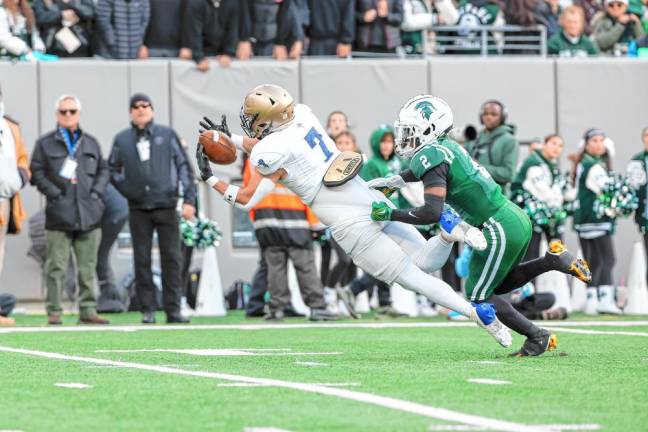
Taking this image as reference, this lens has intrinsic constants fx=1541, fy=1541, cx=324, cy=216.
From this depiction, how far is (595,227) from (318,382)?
8972mm

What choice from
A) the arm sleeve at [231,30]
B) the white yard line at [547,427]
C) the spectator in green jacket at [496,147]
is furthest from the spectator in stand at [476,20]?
the white yard line at [547,427]

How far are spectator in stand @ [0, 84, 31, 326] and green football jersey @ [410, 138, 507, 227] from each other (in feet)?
17.8

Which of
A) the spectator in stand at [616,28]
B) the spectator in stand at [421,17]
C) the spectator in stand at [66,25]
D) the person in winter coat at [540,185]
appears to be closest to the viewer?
the person in winter coat at [540,185]

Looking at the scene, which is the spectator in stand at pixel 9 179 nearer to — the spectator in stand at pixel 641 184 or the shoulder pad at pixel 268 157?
the shoulder pad at pixel 268 157

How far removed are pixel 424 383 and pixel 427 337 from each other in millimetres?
4376

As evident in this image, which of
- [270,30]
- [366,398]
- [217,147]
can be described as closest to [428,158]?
[217,147]

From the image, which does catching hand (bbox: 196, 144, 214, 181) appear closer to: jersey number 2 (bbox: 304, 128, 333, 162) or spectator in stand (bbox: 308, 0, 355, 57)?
jersey number 2 (bbox: 304, 128, 333, 162)

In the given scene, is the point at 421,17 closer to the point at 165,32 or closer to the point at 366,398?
the point at 165,32

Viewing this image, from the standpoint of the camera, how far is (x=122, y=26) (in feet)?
59.9

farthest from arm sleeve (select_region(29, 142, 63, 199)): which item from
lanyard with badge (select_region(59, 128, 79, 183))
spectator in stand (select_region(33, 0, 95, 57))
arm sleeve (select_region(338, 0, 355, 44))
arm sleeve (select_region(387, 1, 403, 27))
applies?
arm sleeve (select_region(387, 1, 403, 27))

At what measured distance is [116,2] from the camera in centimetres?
1797

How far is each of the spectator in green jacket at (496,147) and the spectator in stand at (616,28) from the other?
608cm

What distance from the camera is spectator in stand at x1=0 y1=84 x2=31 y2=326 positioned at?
44.6ft

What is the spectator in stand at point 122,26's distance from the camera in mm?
18000
